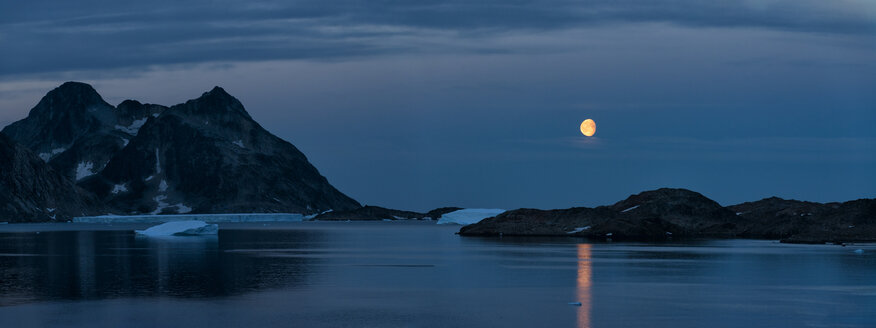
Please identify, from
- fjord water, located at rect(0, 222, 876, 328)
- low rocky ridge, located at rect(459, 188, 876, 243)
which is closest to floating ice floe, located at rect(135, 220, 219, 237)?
low rocky ridge, located at rect(459, 188, 876, 243)

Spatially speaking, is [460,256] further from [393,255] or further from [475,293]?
[475,293]

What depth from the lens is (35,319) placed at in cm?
3056

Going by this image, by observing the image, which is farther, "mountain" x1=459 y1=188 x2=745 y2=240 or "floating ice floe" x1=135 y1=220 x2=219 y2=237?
"mountain" x1=459 y1=188 x2=745 y2=240

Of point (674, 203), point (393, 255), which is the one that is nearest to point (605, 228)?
point (674, 203)

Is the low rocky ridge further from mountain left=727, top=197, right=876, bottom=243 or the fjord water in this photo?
the fjord water

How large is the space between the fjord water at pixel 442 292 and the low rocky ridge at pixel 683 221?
4503 cm

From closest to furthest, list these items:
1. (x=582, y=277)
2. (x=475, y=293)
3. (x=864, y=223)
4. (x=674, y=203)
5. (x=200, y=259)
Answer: (x=475, y=293)
(x=582, y=277)
(x=200, y=259)
(x=864, y=223)
(x=674, y=203)

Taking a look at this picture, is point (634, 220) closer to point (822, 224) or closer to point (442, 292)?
point (822, 224)

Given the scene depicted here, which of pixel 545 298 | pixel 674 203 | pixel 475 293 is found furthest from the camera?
pixel 674 203

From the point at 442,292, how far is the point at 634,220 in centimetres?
8390

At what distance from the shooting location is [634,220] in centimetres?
12062

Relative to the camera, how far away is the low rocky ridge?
108 metres

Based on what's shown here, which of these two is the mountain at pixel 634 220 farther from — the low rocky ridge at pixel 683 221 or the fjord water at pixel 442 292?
the fjord water at pixel 442 292

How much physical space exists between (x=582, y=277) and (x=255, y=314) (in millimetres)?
20571
